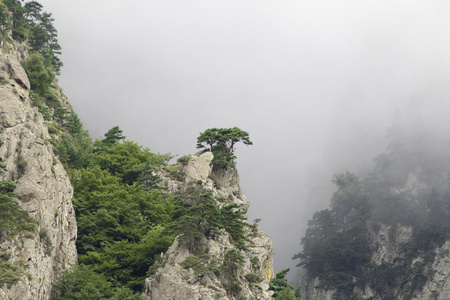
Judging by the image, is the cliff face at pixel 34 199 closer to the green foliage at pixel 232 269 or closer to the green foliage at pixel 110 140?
the green foliage at pixel 232 269

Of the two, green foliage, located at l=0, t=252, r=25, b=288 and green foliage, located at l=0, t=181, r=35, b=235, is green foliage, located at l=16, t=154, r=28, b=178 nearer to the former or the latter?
green foliage, located at l=0, t=181, r=35, b=235

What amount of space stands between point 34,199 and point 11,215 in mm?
3061

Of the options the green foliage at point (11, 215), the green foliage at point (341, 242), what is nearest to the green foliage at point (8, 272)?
the green foliage at point (11, 215)

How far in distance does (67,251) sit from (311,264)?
94.6 metres

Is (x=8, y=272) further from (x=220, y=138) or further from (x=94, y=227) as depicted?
(x=220, y=138)

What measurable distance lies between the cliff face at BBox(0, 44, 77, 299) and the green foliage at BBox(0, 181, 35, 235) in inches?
21.6

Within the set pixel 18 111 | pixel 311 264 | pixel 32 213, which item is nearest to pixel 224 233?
pixel 32 213

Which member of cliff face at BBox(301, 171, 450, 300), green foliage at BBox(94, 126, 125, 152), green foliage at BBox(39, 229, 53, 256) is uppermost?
cliff face at BBox(301, 171, 450, 300)

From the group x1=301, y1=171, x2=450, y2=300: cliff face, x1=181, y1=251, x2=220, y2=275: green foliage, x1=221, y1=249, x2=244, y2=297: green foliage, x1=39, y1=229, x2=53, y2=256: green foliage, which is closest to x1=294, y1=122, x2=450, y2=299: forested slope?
x1=301, y1=171, x2=450, y2=300: cliff face

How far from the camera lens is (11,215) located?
2856cm

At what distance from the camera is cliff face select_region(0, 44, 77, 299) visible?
27750mm

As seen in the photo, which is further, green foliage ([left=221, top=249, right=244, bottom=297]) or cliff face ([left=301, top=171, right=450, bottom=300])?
cliff face ([left=301, top=171, right=450, bottom=300])

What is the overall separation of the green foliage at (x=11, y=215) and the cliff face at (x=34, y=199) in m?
0.55

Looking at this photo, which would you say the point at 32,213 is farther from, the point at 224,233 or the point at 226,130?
the point at 226,130
